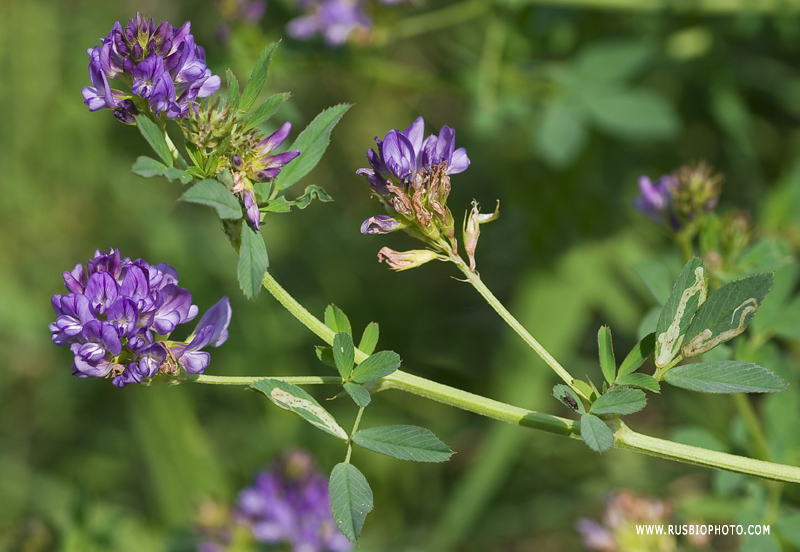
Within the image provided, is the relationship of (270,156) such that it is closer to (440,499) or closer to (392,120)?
(440,499)

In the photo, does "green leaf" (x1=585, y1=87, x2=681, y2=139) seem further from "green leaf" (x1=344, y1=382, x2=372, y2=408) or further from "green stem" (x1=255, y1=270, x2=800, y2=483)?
"green leaf" (x1=344, y1=382, x2=372, y2=408)

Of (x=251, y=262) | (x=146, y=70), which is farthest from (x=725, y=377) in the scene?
(x=146, y=70)

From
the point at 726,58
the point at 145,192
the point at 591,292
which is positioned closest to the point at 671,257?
the point at 591,292

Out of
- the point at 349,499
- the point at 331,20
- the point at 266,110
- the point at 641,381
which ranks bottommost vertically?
the point at 349,499

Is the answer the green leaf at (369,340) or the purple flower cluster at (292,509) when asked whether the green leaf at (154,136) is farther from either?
the purple flower cluster at (292,509)

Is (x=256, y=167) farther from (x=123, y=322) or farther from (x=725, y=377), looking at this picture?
(x=725, y=377)

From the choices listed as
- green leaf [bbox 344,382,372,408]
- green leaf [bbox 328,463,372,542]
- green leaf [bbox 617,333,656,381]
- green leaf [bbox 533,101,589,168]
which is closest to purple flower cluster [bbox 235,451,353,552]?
green leaf [bbox 328,463,372,542]
